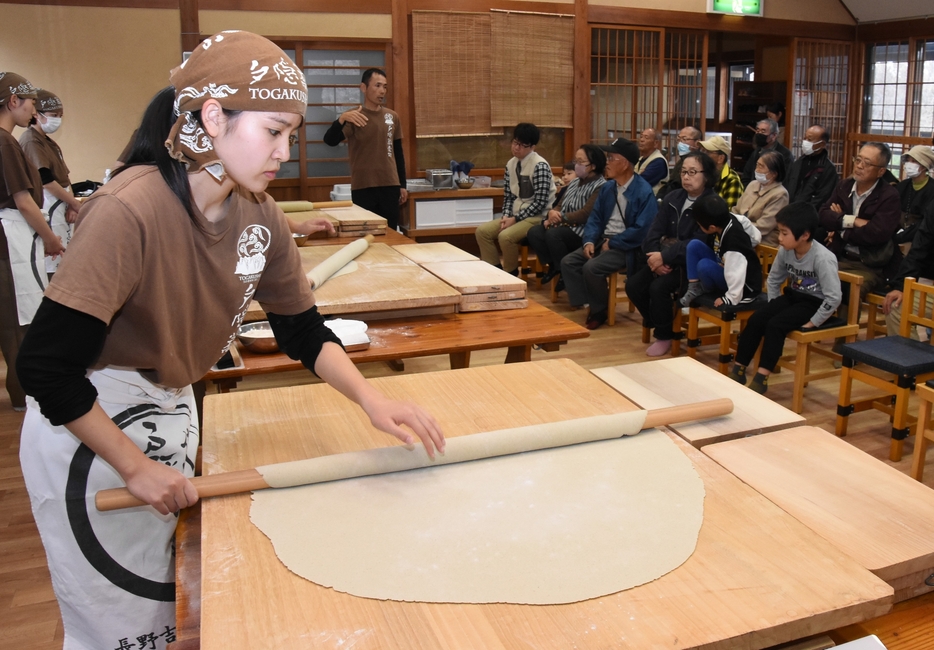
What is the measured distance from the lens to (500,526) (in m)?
1.06

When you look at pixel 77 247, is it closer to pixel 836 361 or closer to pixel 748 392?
pixel 748 392

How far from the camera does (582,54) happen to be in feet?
23.1

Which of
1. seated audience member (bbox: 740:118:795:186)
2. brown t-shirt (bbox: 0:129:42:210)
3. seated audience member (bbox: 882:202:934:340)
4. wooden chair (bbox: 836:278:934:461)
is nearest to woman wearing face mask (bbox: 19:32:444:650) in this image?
wooden chair (bbox: 836:278:934:461)

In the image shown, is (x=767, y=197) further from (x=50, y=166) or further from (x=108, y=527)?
(x=108, y=527)

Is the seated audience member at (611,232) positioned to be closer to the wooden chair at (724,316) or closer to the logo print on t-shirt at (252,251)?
the wooden chair at (724,316)

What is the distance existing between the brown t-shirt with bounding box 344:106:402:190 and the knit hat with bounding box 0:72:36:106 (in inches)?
90.8

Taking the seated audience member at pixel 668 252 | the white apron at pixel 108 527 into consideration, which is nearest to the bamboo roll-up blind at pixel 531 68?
the seated audience member at pixel 668 252

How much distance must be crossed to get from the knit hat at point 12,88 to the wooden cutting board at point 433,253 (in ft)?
5.56

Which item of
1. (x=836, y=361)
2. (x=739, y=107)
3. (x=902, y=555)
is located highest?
(x=739, y=107)

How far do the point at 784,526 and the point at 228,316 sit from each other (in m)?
0.87

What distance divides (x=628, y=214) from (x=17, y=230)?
3.26 meters

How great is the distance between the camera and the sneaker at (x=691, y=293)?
3951 millimetres

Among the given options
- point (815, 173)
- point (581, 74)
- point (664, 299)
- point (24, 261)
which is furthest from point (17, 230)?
point (581, 74)

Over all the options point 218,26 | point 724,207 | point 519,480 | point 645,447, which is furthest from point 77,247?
point 218,26
